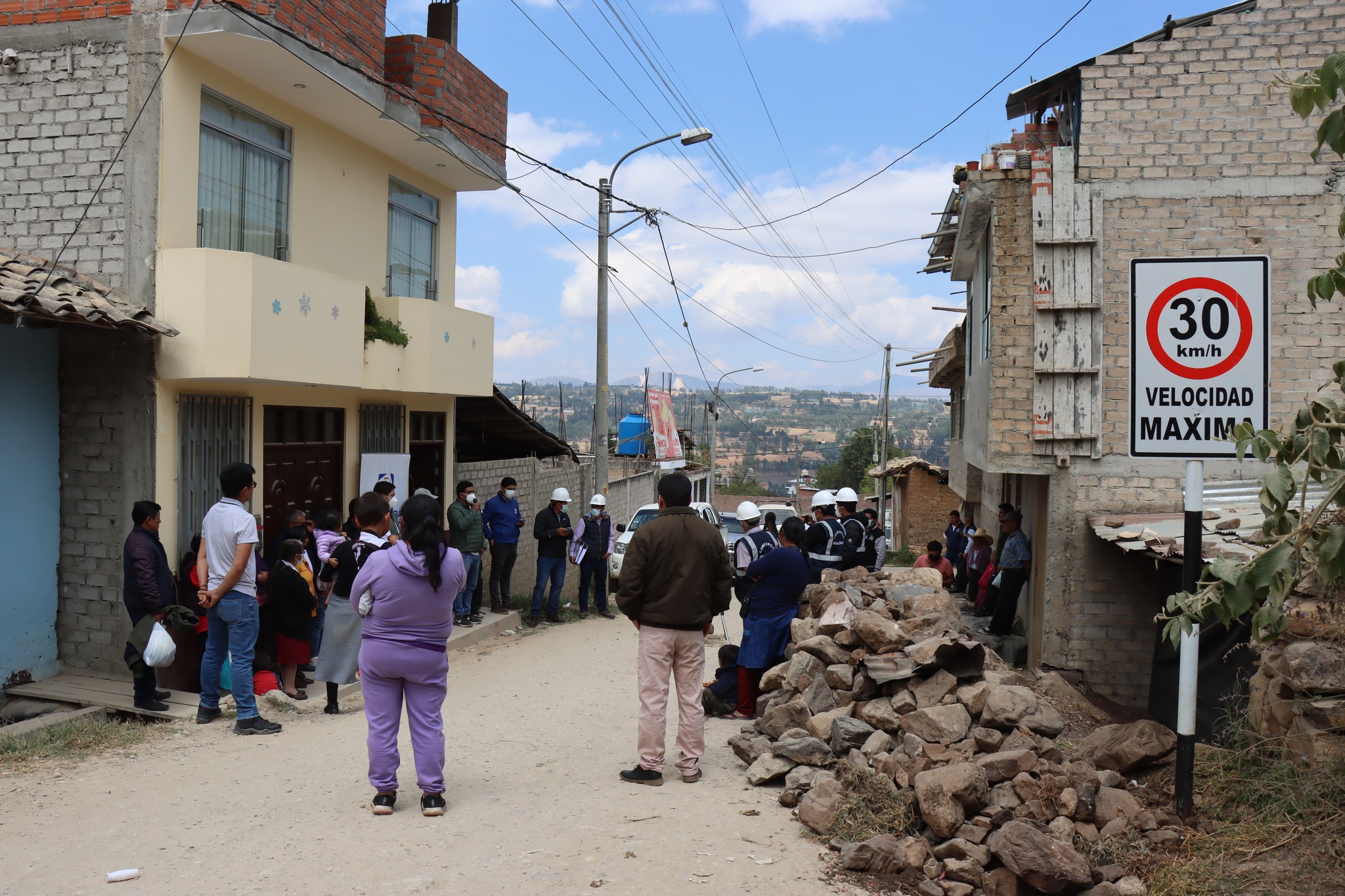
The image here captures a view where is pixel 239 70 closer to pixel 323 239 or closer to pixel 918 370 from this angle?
pixel 323 239

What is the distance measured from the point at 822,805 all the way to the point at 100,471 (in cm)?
676

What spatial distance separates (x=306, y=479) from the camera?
11031 millimetres

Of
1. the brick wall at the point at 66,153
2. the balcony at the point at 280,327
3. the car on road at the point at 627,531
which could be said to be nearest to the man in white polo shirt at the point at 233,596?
the balcony at the point at 280,327

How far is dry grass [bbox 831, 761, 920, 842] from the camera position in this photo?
508 centimetres

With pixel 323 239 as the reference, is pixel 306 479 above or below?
below

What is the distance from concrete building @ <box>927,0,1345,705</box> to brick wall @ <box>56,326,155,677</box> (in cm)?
788

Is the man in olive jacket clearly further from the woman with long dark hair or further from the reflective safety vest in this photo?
the reflective safety vest

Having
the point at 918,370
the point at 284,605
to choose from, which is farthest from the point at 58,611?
the point at 918,370

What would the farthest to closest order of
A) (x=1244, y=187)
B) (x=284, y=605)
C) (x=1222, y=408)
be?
1. (x=1244, y=187)
2. (x=284, y=605)
3. (x=1222, y=408)

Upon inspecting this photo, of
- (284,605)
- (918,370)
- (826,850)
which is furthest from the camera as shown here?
(918,370)

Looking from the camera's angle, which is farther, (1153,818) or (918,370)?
(918,370)

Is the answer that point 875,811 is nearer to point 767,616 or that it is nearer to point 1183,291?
point 767,616

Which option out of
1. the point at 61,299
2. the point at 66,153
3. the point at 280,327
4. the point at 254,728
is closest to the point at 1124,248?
the point at 280,327

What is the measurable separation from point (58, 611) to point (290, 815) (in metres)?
4.82
